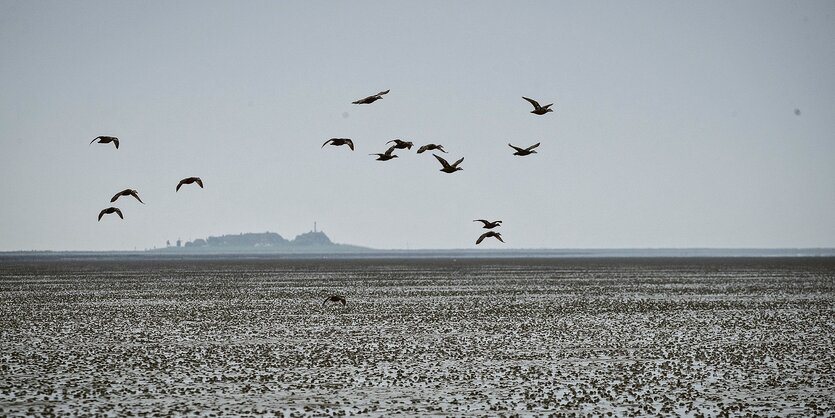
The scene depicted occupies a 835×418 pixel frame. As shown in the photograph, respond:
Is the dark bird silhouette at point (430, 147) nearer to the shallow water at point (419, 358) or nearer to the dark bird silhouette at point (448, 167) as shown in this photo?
the dark bird silhouette at point (448, 167)

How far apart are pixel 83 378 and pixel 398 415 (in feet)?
33.8

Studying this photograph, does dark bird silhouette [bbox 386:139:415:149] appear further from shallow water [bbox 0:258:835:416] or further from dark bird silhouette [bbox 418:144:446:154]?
shallow water [bbox 0:258:835:416]

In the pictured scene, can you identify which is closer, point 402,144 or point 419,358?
point 402,144

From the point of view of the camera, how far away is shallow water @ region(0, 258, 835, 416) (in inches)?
814

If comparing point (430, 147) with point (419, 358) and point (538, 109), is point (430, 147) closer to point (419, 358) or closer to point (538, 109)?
point (538, 109)

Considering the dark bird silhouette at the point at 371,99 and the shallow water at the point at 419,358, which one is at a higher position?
the dark bird silhouette at the point at 371,99

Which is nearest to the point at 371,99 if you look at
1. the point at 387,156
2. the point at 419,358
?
the point at 387,156

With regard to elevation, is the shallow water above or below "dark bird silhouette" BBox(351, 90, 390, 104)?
below

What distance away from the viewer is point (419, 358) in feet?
91.2

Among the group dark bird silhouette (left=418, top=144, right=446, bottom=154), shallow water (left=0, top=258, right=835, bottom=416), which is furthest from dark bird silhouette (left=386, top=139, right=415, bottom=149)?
shallow water (left=0, top=258, right=835, bottom=416)

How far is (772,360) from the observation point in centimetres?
2727

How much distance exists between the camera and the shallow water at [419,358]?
20.7 metres

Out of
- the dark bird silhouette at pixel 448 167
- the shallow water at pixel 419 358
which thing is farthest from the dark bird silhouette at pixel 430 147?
the shallow water at pixel 419 358

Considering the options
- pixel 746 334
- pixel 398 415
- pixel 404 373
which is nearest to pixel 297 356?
pixel 404 373
